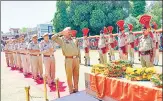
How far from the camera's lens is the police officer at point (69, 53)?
841 centimetres

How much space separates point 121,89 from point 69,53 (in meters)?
2.59

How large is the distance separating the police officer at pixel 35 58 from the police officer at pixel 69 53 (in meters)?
3.63

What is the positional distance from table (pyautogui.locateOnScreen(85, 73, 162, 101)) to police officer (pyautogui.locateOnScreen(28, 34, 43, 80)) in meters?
4.55

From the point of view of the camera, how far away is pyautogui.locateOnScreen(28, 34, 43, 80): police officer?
12.1 meters

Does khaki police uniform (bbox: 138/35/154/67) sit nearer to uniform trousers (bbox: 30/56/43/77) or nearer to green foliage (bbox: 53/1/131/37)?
uniform trousers (bbox: 30/56/43/77)

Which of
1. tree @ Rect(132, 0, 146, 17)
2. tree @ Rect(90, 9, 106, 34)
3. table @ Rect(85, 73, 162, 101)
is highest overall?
tree @ Rect(132, 0, 146, 17)

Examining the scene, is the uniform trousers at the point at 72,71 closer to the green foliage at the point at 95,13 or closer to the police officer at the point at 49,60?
Result: the police officer at the point at 49,60

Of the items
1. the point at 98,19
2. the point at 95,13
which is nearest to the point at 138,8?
the point at 98,19

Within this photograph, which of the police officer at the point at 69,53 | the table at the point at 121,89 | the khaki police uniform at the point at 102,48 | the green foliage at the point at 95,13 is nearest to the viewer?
the table at the point at 121,89

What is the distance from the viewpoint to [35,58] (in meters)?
12.2

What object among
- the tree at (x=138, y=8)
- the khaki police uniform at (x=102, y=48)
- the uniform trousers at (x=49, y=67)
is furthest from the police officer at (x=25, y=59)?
the tree at (x=138, y=8)

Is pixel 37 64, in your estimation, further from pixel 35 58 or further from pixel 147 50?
pixel 147 50

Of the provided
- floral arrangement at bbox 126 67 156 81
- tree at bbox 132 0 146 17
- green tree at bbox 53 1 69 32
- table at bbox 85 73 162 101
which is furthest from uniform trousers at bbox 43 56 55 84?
tree at bbox 132 0 146 17

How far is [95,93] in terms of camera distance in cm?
757
